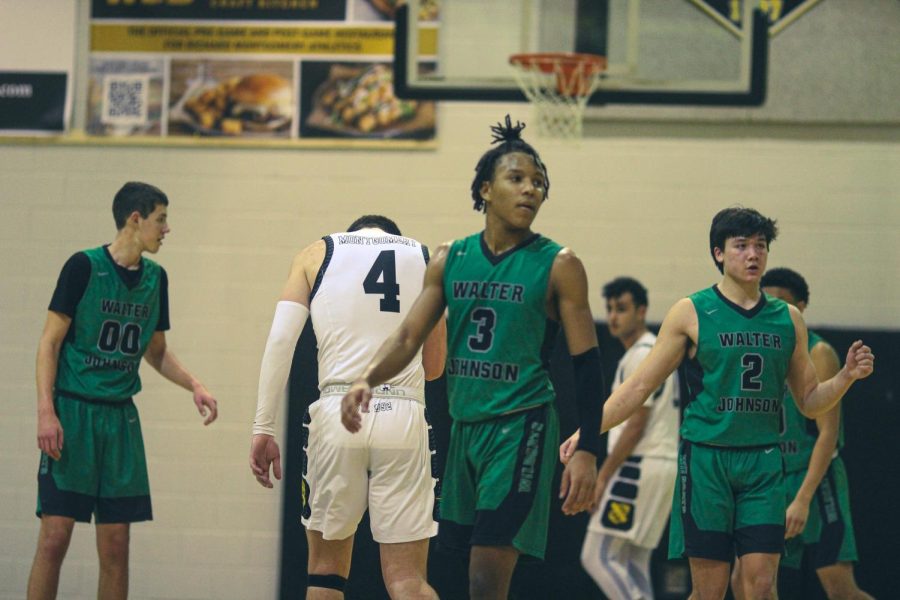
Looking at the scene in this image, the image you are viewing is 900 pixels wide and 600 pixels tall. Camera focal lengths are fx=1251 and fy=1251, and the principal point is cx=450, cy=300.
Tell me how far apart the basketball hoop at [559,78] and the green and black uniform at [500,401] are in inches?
124

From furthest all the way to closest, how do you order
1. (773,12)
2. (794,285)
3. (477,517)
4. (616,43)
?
(773,12)
(616,43)
(794,285)
(477,517)

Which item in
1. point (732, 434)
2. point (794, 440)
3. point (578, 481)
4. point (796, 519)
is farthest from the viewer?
point (794, 440)

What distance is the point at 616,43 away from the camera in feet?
24.1

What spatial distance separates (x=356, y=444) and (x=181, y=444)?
3851 millimetres

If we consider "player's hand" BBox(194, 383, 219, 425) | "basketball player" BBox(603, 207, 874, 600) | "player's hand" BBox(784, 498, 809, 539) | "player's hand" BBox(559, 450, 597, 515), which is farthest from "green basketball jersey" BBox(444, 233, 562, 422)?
"player's hand" BBox(194, 383, 219, 425)

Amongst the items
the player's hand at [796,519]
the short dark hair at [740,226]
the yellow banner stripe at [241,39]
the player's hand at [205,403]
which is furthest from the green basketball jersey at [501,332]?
the yellow banner stripe at [241,39]

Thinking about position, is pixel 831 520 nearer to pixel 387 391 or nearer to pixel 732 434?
pixel 732 434

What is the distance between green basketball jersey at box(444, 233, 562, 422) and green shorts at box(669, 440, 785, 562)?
1090 millimetres

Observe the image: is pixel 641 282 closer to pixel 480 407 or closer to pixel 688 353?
pixel 688 353

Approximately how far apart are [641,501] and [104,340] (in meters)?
3.11

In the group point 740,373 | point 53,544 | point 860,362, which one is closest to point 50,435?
point 53,544

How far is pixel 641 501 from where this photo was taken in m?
7.04

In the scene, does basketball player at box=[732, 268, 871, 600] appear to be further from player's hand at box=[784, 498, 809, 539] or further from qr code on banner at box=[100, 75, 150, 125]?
qr code on banner at box=[100, 75, 150, 125]

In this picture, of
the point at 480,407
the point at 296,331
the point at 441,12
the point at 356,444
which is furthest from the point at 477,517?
the point at 441,12
